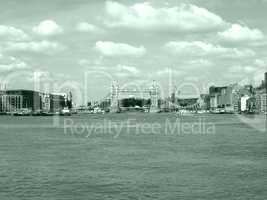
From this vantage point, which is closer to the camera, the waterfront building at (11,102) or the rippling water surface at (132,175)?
the rippling water surface at (132,175)

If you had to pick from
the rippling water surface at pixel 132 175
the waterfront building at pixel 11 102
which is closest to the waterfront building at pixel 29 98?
the waterfront building at pixel 11 102

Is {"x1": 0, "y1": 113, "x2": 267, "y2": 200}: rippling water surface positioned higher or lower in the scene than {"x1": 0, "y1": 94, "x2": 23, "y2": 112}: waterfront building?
lower

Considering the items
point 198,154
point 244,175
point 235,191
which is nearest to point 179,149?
point 198,154

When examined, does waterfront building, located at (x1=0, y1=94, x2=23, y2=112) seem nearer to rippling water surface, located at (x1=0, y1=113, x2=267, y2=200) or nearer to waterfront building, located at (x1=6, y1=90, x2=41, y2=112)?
waterfront building, located at (x1=6, y1=90, x2=41, y2=112)

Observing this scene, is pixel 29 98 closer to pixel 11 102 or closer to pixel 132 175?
pixel 11 102

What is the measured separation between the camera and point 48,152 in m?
33.8

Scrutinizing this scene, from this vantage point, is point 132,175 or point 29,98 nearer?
point 132,175

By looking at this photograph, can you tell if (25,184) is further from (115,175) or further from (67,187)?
(115,175)

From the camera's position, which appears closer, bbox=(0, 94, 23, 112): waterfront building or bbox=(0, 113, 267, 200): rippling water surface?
bbox=(0, 113, 267, 200): rippling water surface

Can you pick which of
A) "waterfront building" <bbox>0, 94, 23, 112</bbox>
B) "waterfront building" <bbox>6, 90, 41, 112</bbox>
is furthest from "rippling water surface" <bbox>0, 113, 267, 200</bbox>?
"waterfront building" <bbox>0, 94, 23, 112</bbox>

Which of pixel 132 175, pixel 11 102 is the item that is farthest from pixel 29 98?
pixel 132 175

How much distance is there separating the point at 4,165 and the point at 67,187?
24.9 feet

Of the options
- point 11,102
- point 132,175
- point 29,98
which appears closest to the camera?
point 132,175

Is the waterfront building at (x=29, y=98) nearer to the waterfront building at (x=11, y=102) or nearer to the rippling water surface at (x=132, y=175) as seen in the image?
the waterfront building at (x=11, y=102)
